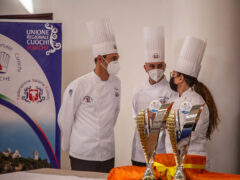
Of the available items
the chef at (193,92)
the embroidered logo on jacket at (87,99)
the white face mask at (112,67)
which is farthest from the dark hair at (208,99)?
the embroidered logo on jacket at (87,99)

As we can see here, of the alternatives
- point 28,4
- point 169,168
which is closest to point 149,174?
point 169,168

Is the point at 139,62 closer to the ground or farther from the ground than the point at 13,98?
farther from the ground

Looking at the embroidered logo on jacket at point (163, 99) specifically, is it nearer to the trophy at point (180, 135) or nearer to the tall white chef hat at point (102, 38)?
the tall white chef hat at point (102, 38)

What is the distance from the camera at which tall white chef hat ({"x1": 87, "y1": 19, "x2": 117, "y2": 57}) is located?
265cm

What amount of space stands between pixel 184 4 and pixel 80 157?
5.26 feet

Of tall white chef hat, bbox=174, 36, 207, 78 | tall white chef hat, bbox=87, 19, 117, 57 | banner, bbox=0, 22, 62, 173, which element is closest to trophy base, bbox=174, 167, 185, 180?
tall white chef hat, bbox=174, 36, 207, 78

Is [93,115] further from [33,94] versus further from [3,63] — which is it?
[3,63]

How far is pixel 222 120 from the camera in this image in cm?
259

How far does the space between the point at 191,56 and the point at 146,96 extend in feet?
1.65

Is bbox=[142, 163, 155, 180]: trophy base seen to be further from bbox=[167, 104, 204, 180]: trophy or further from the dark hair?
the dark hair

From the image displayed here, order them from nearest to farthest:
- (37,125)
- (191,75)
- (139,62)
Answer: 1. (191,75)
2. (139,62)
3. (37,125)

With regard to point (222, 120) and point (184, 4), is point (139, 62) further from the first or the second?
point (222, 120)

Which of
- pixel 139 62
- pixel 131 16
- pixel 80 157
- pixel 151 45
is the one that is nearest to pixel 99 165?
pixel 80 157

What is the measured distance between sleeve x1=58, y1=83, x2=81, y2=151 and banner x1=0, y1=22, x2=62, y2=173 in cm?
6
